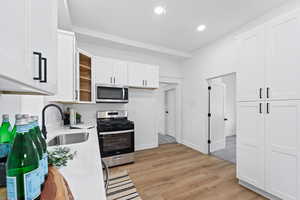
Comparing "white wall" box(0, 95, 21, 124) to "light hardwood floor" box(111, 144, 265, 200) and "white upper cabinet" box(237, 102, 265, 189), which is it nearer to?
"light hardwood floor" box(111, 144, 265, 200)

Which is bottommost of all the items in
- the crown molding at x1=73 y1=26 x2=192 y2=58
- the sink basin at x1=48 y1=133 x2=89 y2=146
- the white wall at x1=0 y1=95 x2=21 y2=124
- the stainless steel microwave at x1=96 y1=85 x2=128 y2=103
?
the sink basin at x1=48 y1=133 x2=89 y2=146

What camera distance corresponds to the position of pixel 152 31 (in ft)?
9.87

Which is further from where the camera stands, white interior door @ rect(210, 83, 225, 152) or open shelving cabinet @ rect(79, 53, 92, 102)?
white interior door @ rect(210, 83, 225, 152)

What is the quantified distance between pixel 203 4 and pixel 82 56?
2.36 metres

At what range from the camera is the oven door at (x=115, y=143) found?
2.69 m

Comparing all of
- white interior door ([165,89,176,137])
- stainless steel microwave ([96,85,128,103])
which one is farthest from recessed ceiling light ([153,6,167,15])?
white interior door ([165,89,176,137])

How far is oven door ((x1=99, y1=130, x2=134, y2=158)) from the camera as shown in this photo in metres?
2.69

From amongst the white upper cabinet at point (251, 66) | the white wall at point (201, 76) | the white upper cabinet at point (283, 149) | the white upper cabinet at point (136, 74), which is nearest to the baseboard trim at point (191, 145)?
the white wall at point (201, 76)

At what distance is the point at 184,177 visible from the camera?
2416 millimetres

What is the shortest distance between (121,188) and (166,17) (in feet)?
10.1

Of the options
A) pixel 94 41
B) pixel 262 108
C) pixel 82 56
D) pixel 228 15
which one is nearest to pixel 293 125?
pixel 262 108

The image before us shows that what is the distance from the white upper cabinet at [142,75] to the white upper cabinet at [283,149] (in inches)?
99.2

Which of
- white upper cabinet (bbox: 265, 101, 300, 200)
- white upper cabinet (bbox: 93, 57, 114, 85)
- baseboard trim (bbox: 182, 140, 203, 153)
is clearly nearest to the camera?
white upper cabinet (bbox: 265, 101, 300, 200)

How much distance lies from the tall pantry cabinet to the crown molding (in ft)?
6.46
